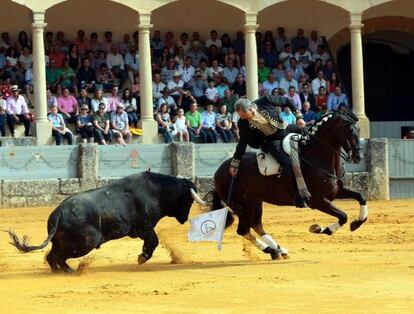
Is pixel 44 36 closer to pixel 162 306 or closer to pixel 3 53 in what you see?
pixel 3 53

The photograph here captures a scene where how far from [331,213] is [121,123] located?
12.9 meters

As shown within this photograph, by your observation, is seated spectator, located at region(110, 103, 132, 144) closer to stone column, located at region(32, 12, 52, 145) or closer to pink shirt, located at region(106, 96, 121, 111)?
pink shirt, located at region(106, 96, 121, 111)

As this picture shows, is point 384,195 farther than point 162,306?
Yes

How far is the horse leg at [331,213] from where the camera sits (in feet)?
44.5

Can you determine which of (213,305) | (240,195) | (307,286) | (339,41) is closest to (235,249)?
(240,195)

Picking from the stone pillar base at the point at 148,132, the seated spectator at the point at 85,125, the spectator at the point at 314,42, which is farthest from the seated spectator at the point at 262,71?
the seated spectator at the point at 85,125

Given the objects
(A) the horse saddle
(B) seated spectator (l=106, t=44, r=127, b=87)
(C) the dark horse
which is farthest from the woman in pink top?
(A) the horse saddle

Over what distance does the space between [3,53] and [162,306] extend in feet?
59.5

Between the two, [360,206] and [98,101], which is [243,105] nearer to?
[360,206]

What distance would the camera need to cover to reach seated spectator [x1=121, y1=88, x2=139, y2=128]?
1068 inches

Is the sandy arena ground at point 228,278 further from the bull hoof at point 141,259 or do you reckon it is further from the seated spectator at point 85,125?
the seated spectator at point 85,125

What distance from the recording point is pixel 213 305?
10.2m

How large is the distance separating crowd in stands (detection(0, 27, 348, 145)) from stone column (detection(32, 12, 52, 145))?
9.8 inches

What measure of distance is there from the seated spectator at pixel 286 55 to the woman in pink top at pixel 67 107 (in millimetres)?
6266
